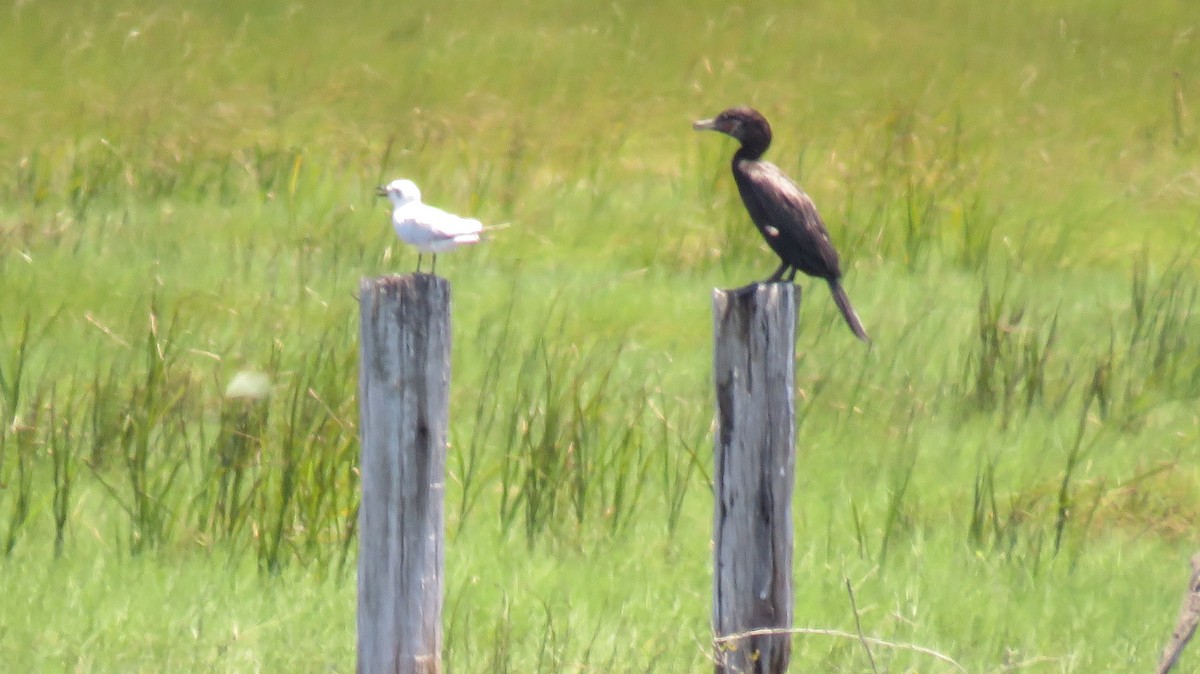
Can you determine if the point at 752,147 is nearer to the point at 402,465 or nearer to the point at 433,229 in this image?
the point at 433,229

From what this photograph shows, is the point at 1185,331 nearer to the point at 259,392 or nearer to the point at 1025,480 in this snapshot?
the point at 1025,480

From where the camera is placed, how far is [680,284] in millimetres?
9508

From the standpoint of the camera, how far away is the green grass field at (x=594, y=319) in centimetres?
530

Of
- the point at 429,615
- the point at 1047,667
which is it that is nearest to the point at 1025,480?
the point at 1047,667

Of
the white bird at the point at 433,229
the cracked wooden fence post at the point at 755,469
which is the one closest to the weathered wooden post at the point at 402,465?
the white bird at the point at 433,229

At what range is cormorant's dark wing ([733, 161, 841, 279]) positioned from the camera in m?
5.27

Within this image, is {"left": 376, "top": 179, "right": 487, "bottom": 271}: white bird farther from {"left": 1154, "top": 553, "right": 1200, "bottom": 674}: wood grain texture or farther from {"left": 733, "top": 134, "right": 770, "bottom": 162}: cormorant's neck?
{"left": 1154, "top": 553, "right": 1200, "bottom": 674}: wood grain texture

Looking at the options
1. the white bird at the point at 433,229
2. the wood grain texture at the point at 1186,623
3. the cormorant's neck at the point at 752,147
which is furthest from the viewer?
the cormorant's neck at the point at 752,147

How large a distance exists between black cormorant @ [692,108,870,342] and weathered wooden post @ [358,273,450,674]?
1661 millimetres

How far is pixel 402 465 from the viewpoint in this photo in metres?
3.85

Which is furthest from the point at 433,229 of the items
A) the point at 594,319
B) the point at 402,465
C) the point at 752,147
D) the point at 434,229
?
the point at 594,319

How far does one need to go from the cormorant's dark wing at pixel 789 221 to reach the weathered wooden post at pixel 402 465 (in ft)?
5.72

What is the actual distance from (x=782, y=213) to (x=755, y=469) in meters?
1.43

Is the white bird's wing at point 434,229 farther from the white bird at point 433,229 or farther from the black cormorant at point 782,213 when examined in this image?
the black cormorant at point 782,213
